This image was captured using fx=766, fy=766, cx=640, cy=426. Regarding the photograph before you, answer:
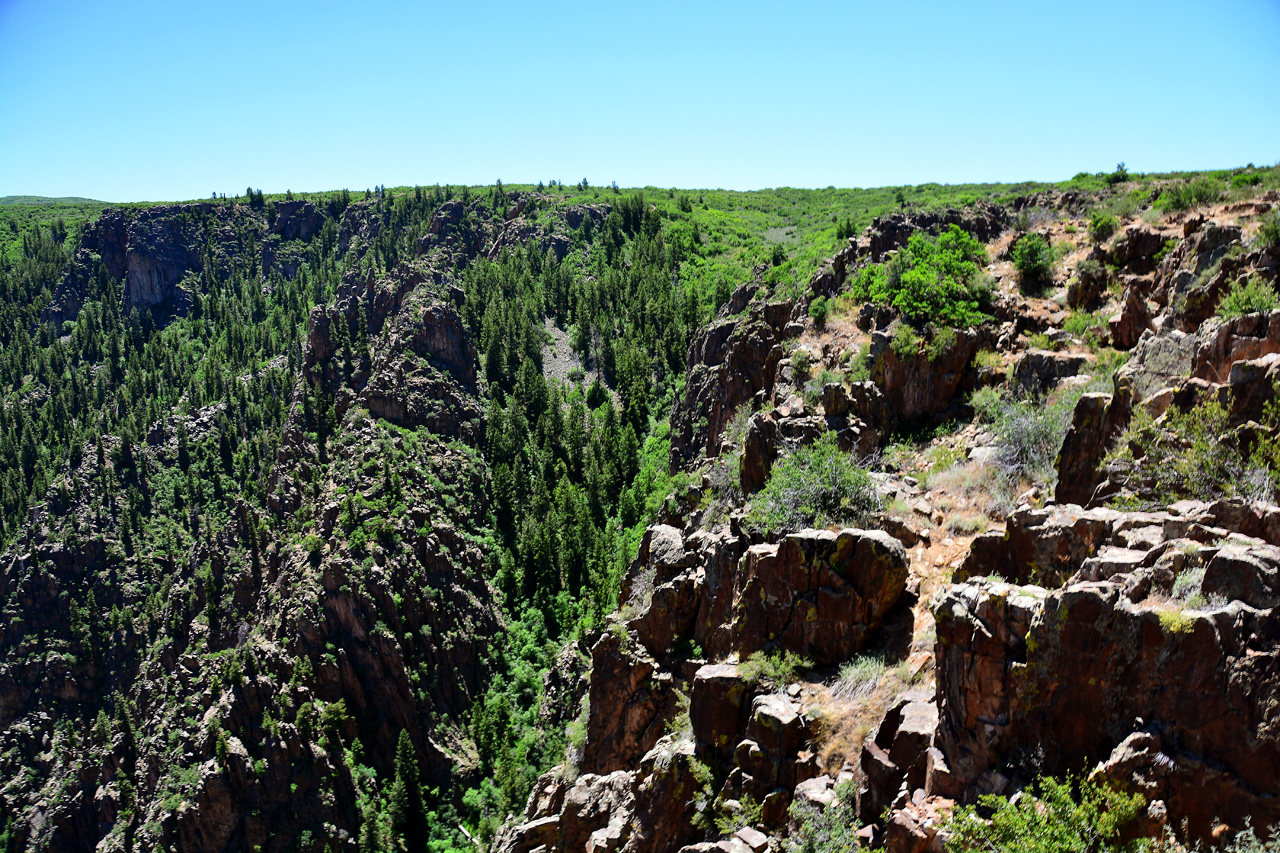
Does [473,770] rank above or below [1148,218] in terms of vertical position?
below

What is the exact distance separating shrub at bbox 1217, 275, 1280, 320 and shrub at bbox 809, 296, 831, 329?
1944 cm

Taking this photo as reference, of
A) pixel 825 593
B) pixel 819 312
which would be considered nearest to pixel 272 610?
pixel 819 312

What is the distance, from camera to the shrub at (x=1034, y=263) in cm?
3066

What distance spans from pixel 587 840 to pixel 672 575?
7935 mm

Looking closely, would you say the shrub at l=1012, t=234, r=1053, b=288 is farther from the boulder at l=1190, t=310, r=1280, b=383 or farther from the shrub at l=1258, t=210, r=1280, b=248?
the boulder at l=1190, t=310, r=1280, b=383

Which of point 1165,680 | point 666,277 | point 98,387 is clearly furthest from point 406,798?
point 98,387

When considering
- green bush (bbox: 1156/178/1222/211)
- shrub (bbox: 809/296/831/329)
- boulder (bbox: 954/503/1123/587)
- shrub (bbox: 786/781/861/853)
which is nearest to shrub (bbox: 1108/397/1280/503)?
boulder (bbox: 954/503/1123/587)

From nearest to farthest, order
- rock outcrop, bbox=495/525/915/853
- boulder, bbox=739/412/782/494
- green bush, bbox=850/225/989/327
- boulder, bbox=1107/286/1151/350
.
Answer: rock outcrop, bbox=495/525/915/853
boulder, bbox=1107/286/1151/350
boulder, bbox=739/412/782/494
green bush, bbox=850/225/989/327

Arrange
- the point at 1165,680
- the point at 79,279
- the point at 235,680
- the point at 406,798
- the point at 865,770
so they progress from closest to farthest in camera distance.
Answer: the point at 1165,680, the point at 865,770, the point at 406,798, the point at 235,680, the point at 79,279

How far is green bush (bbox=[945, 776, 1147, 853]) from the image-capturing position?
31.0ft

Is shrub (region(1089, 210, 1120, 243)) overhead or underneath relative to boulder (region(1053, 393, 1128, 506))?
overhead

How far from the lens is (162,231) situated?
175 metres

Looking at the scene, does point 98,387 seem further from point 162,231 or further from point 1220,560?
point 1220,560

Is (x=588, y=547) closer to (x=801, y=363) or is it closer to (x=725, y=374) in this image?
(x=725, y=374)
